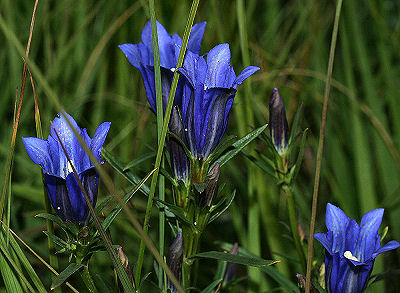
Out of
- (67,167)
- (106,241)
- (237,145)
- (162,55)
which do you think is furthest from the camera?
(162,55)

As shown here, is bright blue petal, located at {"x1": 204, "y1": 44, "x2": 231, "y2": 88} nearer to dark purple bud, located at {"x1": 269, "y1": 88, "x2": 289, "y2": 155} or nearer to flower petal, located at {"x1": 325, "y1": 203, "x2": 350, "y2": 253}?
dark purple bud, located at {"x1": 269, "y1": 88, "x2": 289, "y2": 155}

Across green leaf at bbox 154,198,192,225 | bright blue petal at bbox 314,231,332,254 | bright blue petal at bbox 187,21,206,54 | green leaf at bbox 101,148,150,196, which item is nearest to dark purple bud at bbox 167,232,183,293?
green leaf at bbox 154,198,192,225

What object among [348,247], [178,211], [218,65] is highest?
[218,65]

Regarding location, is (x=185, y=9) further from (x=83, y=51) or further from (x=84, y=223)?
(x=84, y=223)

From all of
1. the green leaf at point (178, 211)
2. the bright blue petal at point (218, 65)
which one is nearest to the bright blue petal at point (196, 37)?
the bright blue petal at point (218, 65)

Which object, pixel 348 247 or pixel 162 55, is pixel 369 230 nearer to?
pixel 348 247

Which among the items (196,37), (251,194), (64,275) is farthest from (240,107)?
(64,275)

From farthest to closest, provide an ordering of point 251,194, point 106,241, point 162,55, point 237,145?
point 251,194
point 162,55
point 237,145
point 106,241
